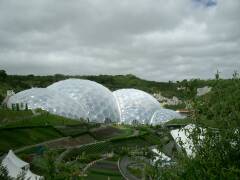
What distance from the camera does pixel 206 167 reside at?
992 cm

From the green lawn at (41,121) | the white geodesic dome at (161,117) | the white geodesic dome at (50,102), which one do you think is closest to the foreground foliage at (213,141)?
the green lawn at (41,121)

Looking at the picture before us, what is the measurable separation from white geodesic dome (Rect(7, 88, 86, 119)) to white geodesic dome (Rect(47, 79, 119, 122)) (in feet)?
8.42

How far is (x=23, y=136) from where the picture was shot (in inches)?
1997

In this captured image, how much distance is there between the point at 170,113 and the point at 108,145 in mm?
45121

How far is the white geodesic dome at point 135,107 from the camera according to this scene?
306ft

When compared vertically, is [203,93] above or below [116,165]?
above

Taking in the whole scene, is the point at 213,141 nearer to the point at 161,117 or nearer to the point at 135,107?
the point at 135,107

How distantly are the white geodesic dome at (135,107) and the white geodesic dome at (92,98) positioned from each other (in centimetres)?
387

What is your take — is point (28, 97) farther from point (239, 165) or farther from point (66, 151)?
point (239, 165)

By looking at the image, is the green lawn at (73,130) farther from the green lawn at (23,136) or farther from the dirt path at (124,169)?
the dirt path at (124,169)

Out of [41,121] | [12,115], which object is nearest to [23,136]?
[41,121]

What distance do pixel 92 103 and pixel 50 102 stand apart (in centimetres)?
1076

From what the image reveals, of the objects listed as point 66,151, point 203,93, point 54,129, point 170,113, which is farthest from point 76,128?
point 203,93

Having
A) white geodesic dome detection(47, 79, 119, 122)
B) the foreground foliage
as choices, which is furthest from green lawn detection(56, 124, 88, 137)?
the foreground foliage
